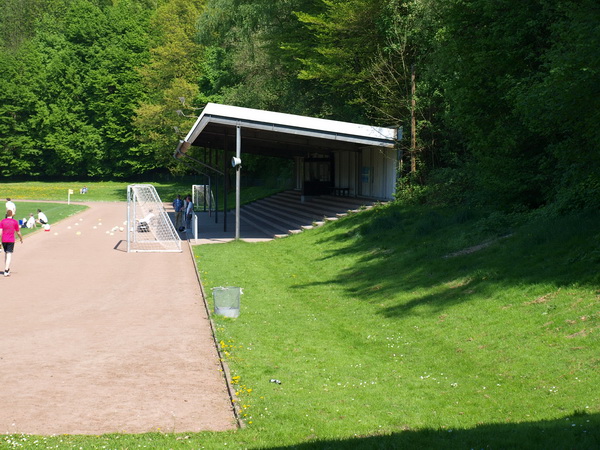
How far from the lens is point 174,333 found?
14.0 meters

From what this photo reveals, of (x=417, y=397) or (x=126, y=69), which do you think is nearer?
(x=417, y=397)

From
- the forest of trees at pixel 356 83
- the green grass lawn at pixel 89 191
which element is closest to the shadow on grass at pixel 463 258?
the forest of trees at pixel 356 83

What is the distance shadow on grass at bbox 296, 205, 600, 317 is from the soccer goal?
7.93 metres

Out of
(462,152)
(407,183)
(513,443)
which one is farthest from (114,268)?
(513,443)

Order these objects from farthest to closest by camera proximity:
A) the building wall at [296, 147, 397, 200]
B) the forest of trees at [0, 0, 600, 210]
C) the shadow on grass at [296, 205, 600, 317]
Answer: the building wall at [296, 147, 397, 200]
the forest of trees at [0, 0, 600, 210]
the shadow on grass at [296, 205, 600, 317]

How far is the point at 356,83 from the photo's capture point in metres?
35.7

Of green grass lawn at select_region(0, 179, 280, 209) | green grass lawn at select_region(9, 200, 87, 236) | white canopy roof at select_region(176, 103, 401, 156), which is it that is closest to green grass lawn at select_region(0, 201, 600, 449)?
white canopy roof at select_region(176, 103, 401, 156)

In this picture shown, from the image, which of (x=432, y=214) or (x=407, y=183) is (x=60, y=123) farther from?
(x=432, y=214)

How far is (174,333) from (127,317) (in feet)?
6.59

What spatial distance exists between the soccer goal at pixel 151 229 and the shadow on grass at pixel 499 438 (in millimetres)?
21424

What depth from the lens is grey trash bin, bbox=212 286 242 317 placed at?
50.3 ft

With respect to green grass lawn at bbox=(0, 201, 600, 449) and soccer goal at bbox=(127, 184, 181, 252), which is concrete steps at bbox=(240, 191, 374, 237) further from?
green grass lawn at bbox=(0, 201, 600, 449)

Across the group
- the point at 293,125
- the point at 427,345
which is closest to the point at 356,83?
the point at 293,125

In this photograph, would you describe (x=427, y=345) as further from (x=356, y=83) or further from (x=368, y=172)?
(x=356, y=83)
